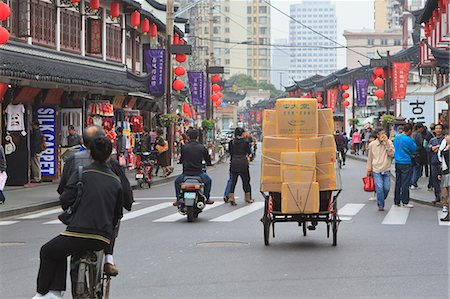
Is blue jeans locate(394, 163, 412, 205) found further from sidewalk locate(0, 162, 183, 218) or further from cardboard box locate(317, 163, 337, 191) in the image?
sidewalk locate(0, 162, 183, 218)

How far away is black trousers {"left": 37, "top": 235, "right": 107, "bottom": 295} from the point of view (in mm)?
7656

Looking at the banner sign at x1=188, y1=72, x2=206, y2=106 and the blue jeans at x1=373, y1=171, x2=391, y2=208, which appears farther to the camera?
the banner sign at x1=188, y1=72, x2=206, y2=106

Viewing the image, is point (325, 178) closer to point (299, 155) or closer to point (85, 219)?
point (299, 155)

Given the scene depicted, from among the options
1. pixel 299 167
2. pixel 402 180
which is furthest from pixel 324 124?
pixel 402 180

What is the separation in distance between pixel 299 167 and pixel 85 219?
20.8 ft

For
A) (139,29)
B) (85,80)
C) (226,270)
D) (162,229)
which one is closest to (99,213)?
Answer: (226,270)

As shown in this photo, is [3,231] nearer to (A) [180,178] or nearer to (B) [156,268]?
(A) [180,178]

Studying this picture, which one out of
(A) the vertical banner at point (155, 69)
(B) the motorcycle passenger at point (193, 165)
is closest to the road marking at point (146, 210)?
(B) the motorcycle passenger at point (193, 165)

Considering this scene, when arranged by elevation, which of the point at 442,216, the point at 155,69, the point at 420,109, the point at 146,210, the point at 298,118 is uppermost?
the point at 155,69

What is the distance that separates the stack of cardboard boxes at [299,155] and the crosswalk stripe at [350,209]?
18.3 feet

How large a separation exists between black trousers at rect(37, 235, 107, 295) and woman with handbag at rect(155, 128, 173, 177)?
76.5 ft

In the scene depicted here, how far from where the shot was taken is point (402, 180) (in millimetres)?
20188

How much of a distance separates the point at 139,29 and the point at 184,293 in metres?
35.5

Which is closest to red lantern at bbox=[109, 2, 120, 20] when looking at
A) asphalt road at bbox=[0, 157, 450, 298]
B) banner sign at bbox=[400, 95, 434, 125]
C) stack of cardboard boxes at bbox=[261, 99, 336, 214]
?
banner sign at bbox=[400, 95, 434, 125]
